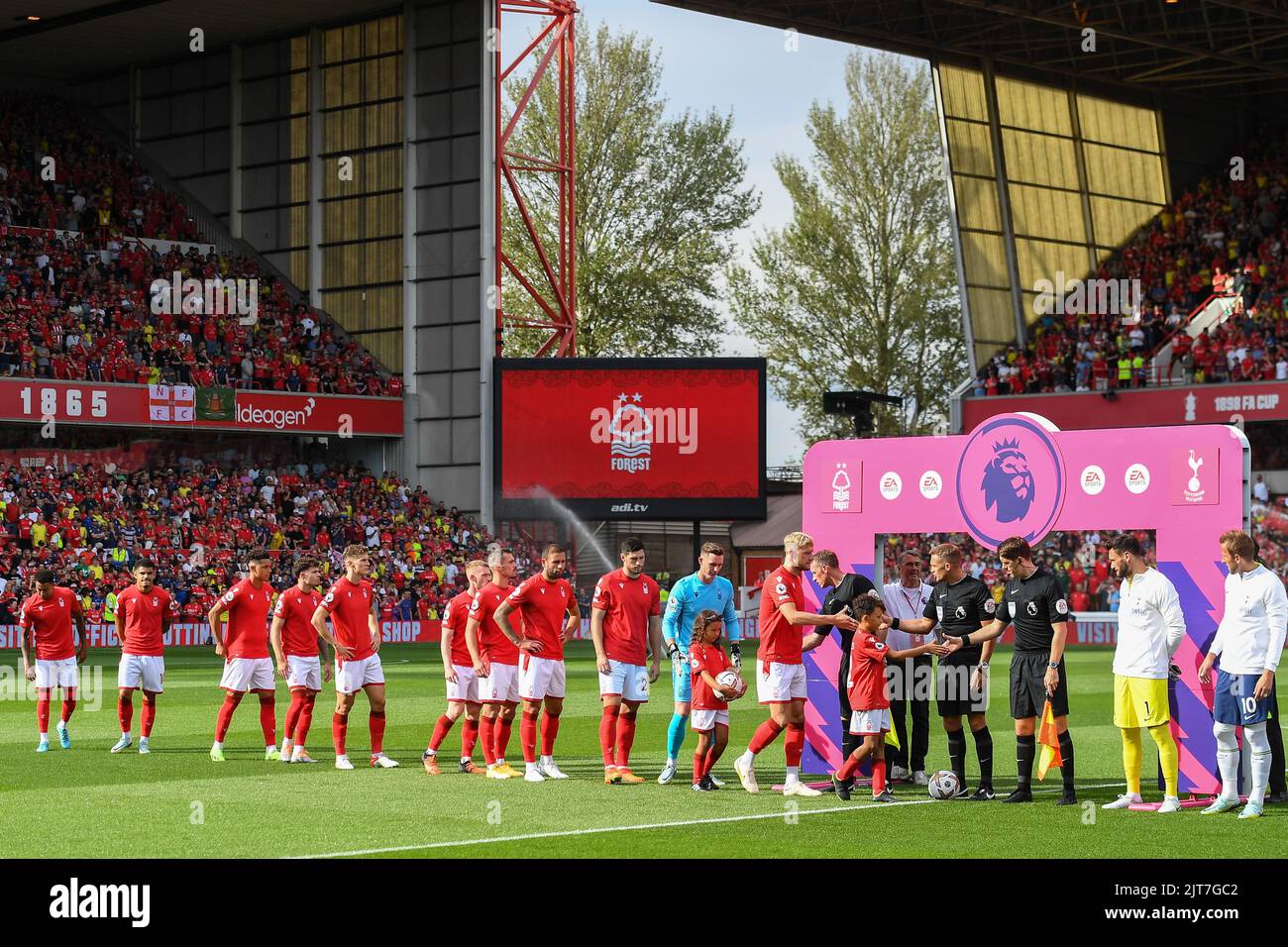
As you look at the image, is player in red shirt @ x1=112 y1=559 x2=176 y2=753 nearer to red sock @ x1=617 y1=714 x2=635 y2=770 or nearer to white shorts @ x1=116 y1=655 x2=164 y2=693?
white shorts @ x1=116 y1=655 x2=164 y2=693

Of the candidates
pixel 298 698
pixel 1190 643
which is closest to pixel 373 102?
pixel 298 698

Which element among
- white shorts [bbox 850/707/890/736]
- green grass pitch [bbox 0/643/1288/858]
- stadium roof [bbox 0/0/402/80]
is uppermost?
stadium roof [bbox 0/0/402/80]

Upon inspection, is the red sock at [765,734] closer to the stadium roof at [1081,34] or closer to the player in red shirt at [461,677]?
the player in red shirt at [461,677]

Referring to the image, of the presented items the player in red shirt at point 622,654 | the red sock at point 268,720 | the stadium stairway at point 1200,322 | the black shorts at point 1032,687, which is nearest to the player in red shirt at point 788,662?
the player in red shirt at point 622,654

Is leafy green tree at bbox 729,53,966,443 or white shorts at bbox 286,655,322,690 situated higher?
leafy green tree at bbox 729,53,966,443

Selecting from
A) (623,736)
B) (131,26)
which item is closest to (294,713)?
(623,736)

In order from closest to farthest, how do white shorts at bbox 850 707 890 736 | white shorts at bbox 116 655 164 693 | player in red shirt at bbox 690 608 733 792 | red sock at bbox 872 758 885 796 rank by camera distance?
1. white shorts at bbox 850 707 890 736
2. red sock at bbox 872 758 885 796
3. player in red shirt at bbox 690 608 733 792
4. white shorts at bbox 116 655 164 693

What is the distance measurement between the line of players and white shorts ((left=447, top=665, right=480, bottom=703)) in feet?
0.06

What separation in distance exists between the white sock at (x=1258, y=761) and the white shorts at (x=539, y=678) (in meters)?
5.63

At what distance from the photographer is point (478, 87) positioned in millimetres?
47906

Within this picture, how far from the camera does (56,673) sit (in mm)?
18875

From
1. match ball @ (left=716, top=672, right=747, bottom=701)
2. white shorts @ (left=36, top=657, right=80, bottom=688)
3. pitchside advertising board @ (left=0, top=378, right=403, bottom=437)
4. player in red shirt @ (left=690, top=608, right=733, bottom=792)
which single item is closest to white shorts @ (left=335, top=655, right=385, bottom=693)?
player in red shirt @ (left=690, top=608, right=733, bottom=792)

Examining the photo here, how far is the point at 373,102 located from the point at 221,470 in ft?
37.2

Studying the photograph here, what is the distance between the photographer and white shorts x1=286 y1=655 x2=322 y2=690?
17.3m
